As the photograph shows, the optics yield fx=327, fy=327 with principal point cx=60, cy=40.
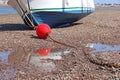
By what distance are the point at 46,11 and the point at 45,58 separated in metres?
7.79

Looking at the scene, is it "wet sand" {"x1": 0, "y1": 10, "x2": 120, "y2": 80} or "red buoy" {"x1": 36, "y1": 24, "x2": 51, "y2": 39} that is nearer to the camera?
"wet sand" {"x1": 0, "y1": 10, "x2": 120, "y2": 80}

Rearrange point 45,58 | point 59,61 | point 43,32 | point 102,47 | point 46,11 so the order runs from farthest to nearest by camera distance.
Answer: point 46,11, point 43,32, point 102,47, point 45,58, point 59,61

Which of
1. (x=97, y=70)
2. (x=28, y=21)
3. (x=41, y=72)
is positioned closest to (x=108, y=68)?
(x=97, y=70)

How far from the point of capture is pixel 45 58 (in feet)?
38.0

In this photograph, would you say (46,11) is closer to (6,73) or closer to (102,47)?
(102,47)

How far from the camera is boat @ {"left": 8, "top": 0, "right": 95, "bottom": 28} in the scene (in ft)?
61.7

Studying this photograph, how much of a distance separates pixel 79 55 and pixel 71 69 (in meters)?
2.23

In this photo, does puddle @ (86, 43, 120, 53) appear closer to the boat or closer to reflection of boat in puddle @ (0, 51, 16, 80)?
reflection of boat in puddle @ (0, 51, 16, 80)

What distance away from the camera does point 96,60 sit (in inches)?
423

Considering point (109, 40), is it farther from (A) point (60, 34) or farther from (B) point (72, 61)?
(B) point (72, 61)

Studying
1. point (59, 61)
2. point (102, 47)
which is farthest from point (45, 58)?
point (102, 47)

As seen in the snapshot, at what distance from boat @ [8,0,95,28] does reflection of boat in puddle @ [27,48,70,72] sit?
5.96 m

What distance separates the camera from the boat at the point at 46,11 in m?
18.8

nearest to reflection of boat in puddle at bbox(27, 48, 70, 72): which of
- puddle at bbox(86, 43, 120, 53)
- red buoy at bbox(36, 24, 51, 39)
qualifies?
puddle at bbox(86, 43, 120, 53)
